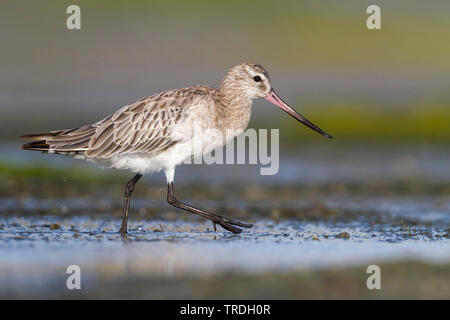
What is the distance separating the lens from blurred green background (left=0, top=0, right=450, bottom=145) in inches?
875

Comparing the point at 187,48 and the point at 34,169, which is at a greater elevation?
the point at 187,48

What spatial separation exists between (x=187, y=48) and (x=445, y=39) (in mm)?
9383

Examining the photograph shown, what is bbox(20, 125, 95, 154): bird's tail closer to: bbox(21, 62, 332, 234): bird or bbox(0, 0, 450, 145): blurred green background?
bbox(21, 62, 332, 234): bird

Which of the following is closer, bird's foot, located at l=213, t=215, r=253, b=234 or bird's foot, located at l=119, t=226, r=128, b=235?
bird's foot, located at l=119, t=226, r=128, b=235

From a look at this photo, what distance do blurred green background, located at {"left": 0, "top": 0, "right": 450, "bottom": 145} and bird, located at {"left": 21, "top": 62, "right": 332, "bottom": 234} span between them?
327 inches

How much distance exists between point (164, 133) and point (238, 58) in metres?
17.1

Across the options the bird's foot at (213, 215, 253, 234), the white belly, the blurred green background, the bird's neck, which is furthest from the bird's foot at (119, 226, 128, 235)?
A: the blurred green background

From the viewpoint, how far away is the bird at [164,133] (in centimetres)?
1109

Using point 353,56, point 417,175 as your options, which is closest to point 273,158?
point 417,175

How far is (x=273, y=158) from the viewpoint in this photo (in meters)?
17.4

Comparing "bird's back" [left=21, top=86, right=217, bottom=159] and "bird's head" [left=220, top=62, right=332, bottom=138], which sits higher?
"bird's head" [left=220, top=62, right=332, bottom=138]
